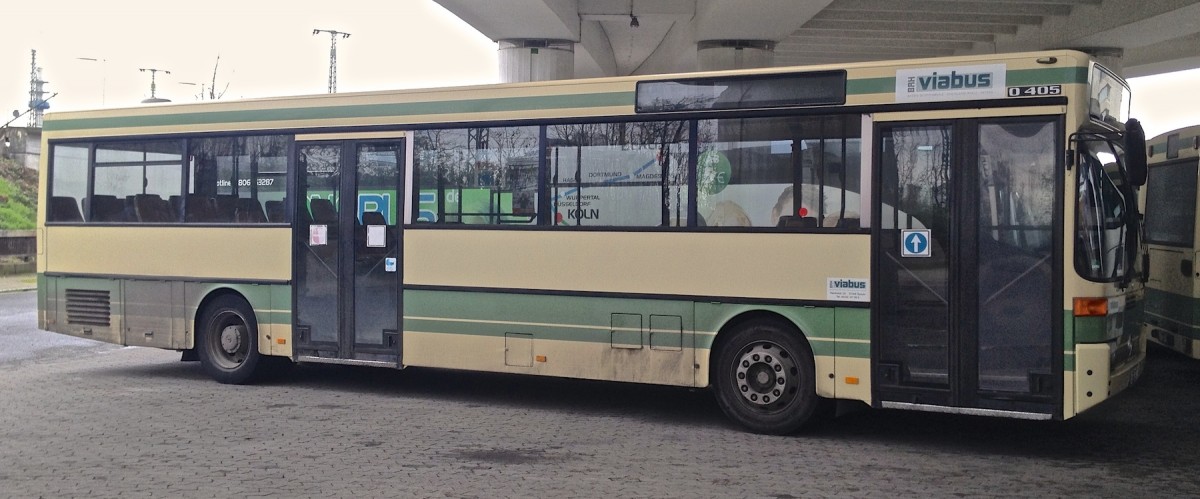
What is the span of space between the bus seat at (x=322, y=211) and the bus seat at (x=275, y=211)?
369 millimetres

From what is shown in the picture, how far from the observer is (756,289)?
9.65m

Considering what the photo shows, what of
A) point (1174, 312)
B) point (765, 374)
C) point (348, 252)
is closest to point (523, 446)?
point (765, 374)

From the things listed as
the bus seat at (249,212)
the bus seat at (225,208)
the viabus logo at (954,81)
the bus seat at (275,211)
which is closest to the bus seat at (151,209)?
the bus seat at (225,208)

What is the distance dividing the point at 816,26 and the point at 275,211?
16204mm

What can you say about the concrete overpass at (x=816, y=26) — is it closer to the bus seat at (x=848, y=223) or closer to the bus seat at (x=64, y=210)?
the bus seat at (x=64, y=210)

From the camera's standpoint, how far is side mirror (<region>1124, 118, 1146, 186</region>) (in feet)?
28.1

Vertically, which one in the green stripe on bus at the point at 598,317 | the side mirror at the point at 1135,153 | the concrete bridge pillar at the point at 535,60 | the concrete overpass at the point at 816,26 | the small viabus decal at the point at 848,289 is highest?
the concrete overpass at the point at 816,26

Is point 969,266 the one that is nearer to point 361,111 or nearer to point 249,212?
point 361,111

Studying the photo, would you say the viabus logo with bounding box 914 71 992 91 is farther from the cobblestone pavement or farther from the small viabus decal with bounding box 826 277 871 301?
the cobblestone pavement

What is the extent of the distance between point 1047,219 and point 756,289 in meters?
2.37

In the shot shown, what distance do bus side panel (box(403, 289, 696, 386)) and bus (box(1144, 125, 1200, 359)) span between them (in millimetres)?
6284

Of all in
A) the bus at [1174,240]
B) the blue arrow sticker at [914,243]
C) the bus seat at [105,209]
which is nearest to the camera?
the blue arrow sticker at [914,243]

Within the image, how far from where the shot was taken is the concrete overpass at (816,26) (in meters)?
21.5

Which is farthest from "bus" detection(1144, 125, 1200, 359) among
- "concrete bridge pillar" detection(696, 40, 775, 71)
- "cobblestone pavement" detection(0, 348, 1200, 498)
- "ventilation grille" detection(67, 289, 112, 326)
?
"ventilation grille" detection(67, 289, 112, 326)
